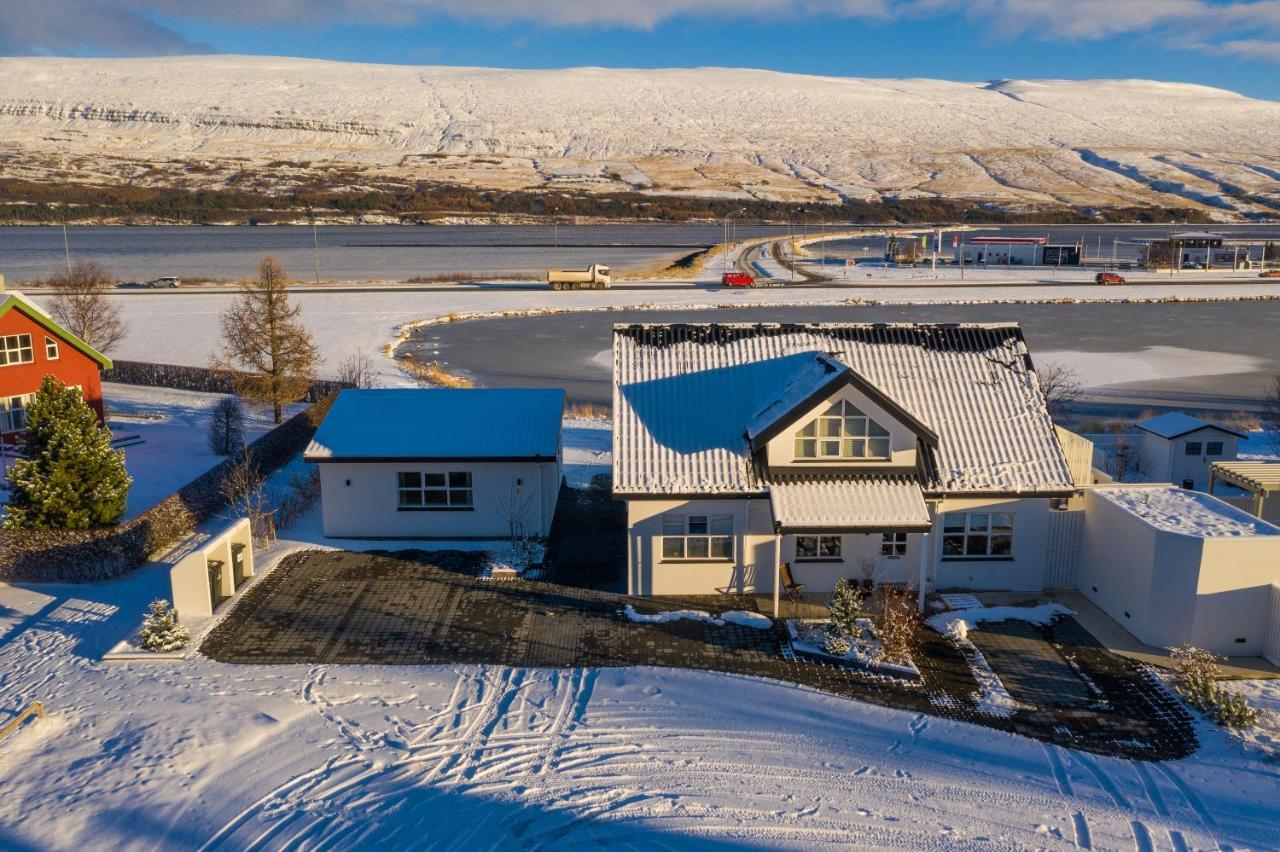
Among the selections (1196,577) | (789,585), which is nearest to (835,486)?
(789,585)

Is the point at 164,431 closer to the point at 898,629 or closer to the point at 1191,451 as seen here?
the point at 898,629

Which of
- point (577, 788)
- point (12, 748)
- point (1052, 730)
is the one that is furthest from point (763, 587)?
point (12, 748)

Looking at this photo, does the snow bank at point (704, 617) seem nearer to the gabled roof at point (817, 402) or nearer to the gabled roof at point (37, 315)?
the gabled roof at point (817, 402)

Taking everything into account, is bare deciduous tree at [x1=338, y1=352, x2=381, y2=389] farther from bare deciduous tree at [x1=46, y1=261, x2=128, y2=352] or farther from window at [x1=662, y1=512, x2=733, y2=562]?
window at [x1=662, y1=512, x2=733, y2=562]

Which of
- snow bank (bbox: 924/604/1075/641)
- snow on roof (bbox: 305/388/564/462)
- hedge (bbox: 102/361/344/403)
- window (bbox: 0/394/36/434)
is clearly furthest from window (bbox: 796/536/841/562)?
hedge (bbox: 102/361/344/403)

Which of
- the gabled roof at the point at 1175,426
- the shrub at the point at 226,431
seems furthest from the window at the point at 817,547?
the shrub at the point at 226,431

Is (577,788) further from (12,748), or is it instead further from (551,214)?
(551,214)
